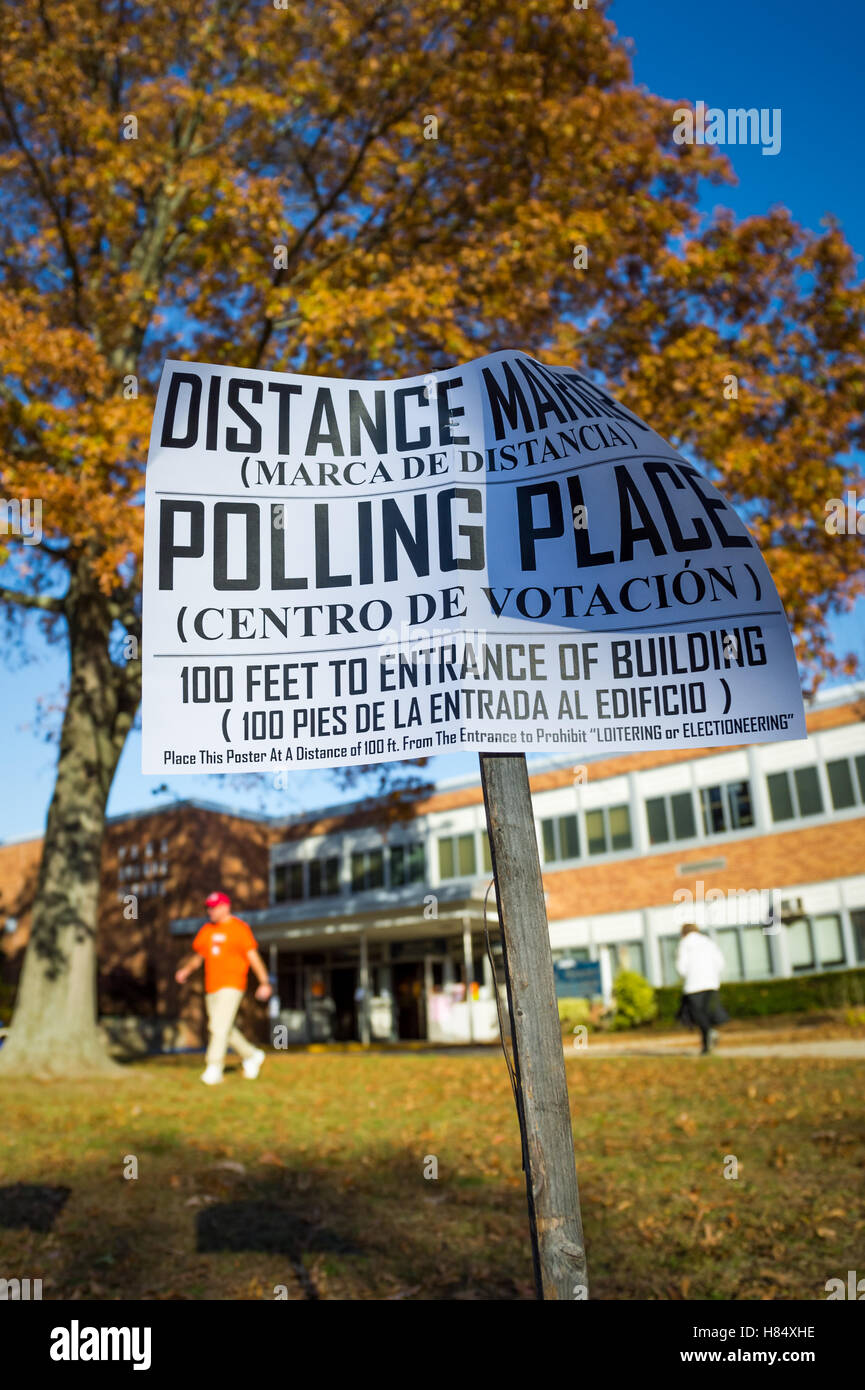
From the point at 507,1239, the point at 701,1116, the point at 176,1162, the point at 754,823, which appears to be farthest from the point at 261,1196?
the point at 754,823

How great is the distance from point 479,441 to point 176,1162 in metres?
5.58

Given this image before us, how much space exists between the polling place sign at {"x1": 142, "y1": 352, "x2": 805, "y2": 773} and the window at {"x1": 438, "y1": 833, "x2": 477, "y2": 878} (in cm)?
3266

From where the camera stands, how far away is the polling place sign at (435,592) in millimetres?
2906

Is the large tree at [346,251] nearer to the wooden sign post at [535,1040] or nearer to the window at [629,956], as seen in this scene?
the wooden sign post at [535,1040]

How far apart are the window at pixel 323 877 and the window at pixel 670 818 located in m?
12.0

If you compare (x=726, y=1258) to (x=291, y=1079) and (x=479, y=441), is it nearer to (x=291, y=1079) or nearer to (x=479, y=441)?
(x=479, y=441)

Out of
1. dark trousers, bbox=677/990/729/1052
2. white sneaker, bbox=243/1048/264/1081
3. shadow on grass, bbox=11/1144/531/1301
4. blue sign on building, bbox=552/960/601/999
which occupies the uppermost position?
blue sign on building, bbox=552/960/601/999

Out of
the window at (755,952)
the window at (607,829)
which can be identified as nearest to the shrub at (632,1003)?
the window at (755,952)

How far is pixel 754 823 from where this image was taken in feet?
99.8

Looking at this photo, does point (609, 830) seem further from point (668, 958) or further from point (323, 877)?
point (323, 877)

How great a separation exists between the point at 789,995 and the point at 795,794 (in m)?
5.92

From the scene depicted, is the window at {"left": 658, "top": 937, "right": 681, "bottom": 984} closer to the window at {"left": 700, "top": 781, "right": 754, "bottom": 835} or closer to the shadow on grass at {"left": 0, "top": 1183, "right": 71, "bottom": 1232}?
the window at {"left": 700, "top": 781, "right": 754, "bottom": 835}

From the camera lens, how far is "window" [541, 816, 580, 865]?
112 ft

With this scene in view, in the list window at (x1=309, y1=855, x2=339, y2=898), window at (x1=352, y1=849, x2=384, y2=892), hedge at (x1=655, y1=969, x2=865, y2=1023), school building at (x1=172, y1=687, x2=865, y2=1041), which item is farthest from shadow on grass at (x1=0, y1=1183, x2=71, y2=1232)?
window at (x1=309, y1=855, x2=339, y2=898)
